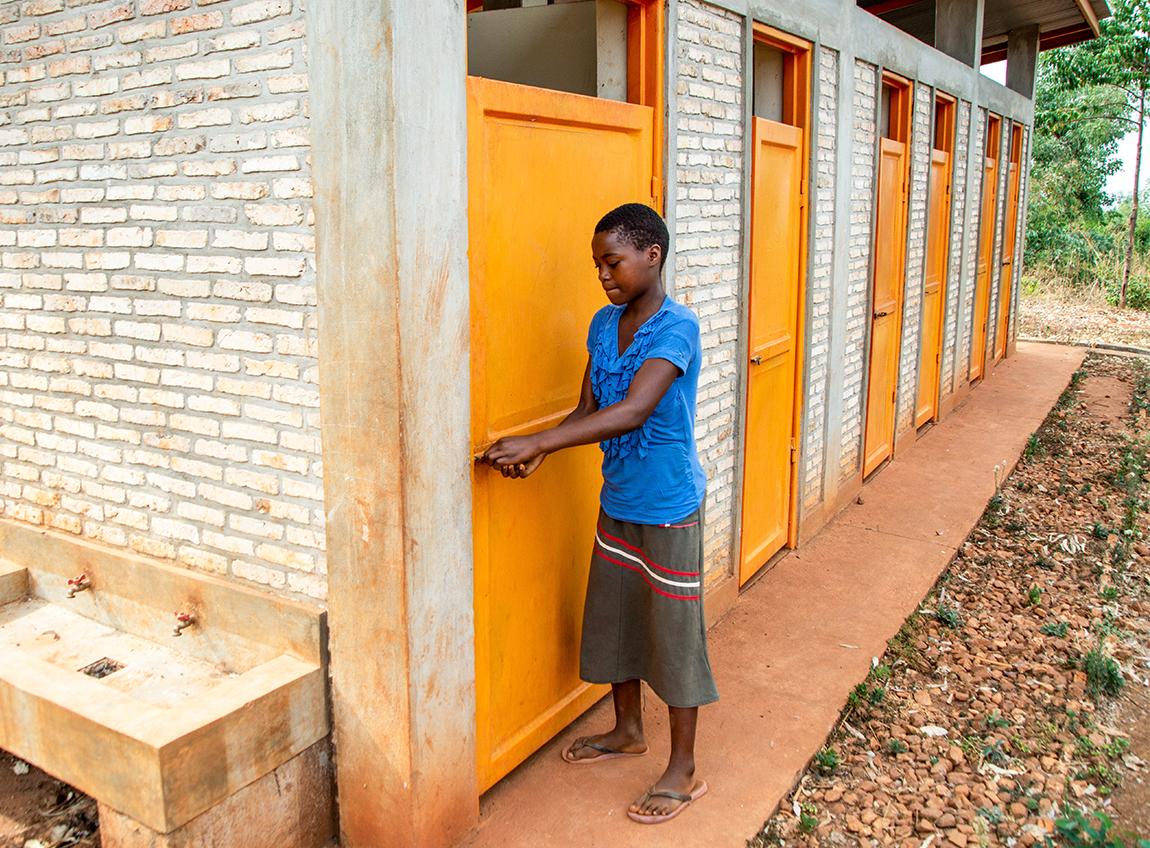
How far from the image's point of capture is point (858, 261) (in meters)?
7.09

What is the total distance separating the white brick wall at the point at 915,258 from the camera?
8.10 m

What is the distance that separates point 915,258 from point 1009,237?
17.1 feet

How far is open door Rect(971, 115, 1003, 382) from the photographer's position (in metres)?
11.0

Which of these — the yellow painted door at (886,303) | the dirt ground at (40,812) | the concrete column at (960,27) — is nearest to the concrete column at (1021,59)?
A: the concrete column at (960,27)

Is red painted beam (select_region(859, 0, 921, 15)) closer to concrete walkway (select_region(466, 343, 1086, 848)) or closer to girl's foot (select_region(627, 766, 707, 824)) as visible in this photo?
concrete walkway (select_region(466, 343, 1086, 848))

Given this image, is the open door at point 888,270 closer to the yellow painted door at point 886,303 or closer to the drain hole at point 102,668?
the yellow painted door at point 886,303

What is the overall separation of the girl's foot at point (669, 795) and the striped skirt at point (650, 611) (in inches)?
11.6

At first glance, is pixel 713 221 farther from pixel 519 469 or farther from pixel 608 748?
pixel 608 748

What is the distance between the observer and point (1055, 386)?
38.4ft

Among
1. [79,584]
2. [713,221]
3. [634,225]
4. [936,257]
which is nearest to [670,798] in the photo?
[634,225]

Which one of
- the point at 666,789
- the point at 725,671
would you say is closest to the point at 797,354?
the point at 725,671

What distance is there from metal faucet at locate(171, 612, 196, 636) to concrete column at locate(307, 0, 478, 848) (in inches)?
27.2

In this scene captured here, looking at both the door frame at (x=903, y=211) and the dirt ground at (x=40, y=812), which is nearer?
the dirt ground at (x=40, y=812)

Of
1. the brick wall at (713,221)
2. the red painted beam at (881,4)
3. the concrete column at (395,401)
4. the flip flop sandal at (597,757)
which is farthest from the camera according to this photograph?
the red painted beam at (881,4)
